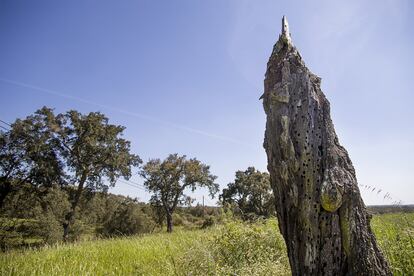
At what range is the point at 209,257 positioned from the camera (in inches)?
184

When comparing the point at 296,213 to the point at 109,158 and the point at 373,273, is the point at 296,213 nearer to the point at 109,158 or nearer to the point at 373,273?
the point at 373,273

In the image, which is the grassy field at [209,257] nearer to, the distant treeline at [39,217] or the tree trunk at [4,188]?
the distant treeline at [39,217]

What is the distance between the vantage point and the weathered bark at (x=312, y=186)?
8.93ft

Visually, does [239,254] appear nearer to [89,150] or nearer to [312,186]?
[312,186]

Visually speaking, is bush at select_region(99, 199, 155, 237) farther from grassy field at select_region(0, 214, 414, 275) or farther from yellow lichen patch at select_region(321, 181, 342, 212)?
yellow lichen patch at select_region(321, 181, 342, 212)

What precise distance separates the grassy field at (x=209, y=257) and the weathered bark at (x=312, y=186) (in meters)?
1.52

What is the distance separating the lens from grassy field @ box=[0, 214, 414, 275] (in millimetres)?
4316

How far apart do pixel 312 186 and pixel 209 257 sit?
262cm

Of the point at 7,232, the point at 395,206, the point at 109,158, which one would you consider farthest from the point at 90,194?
the point at 395,206

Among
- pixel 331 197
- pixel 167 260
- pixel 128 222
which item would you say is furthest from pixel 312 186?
pixel 128 222

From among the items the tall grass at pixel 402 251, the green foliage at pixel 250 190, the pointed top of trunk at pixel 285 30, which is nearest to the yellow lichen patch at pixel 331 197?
the tall grass at pixel 402 251

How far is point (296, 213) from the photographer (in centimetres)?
297

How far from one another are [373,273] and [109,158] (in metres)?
29.2

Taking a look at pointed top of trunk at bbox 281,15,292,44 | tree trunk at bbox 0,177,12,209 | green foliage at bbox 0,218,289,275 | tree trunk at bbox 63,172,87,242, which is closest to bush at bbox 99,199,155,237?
tree trunk at bbox 63,172,87,242
